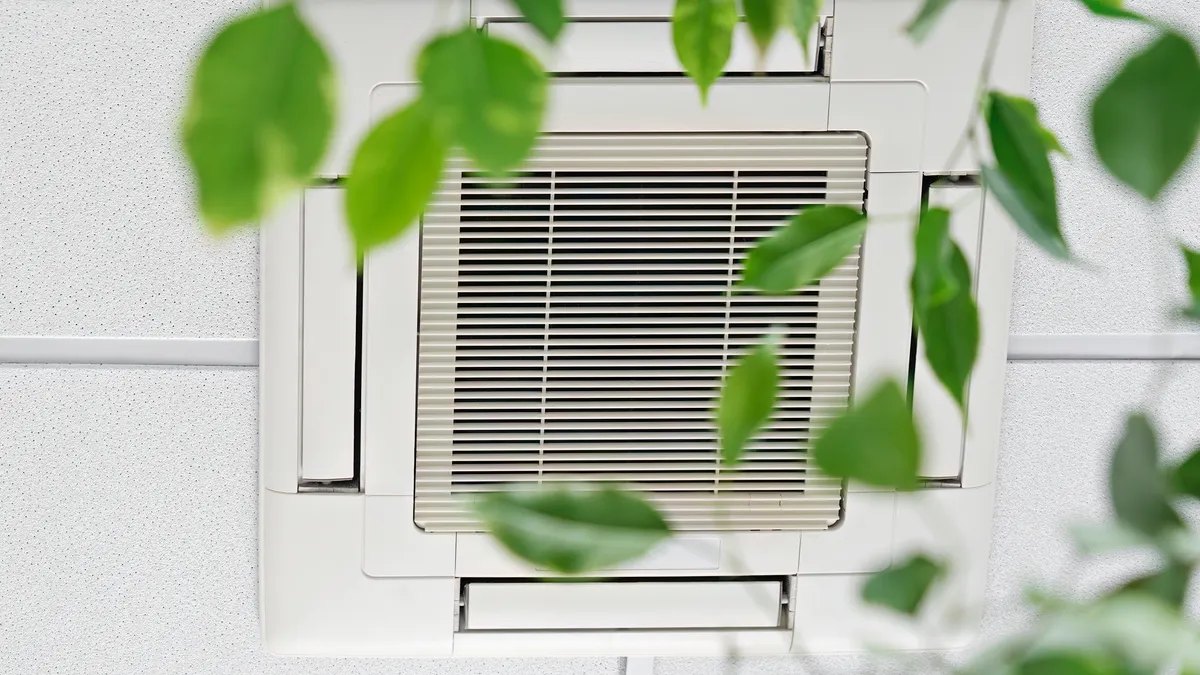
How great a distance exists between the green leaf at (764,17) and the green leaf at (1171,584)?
95 mm

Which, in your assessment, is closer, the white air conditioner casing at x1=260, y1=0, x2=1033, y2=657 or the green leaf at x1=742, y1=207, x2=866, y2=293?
the green leaf at x1=742, y1=207, x2=866, y2=293

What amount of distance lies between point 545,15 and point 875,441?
0.05 m

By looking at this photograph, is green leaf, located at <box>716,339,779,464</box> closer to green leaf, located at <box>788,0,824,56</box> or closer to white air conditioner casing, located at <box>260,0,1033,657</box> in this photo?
green leaf, located at <box>788,0,824,56</box>

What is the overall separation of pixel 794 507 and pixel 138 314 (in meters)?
0.31

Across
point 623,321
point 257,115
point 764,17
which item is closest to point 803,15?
point 764,17

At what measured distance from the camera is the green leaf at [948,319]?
15cm

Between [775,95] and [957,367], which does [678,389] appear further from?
[957,367]

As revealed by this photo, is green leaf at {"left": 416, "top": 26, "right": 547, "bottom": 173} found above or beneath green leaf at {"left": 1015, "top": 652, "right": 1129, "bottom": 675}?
above

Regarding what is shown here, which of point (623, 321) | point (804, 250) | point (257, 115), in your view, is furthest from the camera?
point (623, 321)

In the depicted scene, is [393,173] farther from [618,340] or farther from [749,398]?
[618,340]

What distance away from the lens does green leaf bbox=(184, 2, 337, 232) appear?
77 mm

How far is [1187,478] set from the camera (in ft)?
0.44

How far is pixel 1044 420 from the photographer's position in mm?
520

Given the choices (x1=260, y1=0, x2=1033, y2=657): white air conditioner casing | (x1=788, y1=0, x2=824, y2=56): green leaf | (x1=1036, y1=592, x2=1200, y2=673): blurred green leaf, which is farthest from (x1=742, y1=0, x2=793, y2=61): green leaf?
(x1=260, y1=0, x2=1033, y2=657): white air conditioner casing
